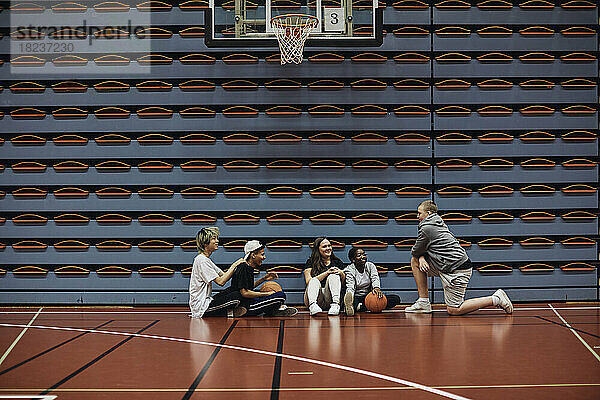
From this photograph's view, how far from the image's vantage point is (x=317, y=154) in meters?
7.94

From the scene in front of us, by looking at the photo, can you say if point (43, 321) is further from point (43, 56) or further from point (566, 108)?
point (566, 108)

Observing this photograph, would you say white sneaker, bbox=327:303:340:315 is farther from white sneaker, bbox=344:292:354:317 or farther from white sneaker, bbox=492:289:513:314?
white sneaker, bbox=492:289:513:314

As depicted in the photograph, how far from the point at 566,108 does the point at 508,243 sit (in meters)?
1.92

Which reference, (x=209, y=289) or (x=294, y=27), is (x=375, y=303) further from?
(x=294, y=27)

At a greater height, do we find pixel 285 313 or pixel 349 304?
pixel 349 304

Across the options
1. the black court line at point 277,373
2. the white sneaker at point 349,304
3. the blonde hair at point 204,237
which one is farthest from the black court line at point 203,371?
the white sneaker at point 349,304

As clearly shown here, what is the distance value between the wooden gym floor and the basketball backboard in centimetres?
318

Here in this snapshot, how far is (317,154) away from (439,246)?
2087 millimetres

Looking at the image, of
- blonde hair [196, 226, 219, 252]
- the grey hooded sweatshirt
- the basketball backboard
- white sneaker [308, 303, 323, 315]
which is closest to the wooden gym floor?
white sneaker [308, 303, 323, 315]

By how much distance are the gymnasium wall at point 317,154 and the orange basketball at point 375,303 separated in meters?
0.97

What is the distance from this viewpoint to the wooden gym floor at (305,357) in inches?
141

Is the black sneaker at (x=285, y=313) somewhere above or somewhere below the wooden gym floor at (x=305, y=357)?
below

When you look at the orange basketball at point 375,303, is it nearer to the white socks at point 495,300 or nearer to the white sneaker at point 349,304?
the white sneaker at point 349,304

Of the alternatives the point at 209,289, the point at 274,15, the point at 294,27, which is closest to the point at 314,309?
the point at 209,289
